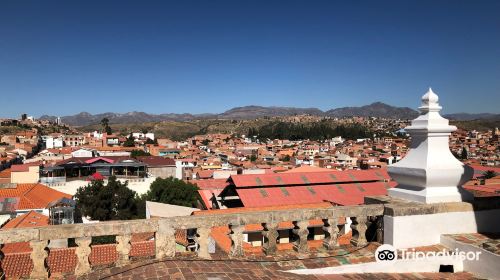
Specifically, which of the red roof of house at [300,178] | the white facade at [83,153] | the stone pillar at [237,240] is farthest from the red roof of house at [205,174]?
the stone pillar at [237,240]

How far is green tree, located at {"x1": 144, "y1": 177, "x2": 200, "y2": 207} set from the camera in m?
36.7

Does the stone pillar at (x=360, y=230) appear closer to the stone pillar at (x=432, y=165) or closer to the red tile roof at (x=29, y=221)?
the stone pillar at (x=432, y=165)

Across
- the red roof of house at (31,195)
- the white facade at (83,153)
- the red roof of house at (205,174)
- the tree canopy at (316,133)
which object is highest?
the tree canopy at (316,133)

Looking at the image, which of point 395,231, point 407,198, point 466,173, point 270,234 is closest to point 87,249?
point 270,234

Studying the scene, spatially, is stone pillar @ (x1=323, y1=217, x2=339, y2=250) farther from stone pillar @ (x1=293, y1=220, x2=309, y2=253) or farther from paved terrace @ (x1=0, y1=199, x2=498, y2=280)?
stone pillar @ (x1=293, y1=220, x2=309, y2=253)

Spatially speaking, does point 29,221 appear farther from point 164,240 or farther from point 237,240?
point 237,240

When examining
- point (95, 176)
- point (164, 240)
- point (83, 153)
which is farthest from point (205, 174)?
point (164, 240)

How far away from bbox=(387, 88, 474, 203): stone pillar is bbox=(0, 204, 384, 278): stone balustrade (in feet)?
2.20

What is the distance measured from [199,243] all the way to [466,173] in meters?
3.97

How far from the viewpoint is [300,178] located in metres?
32.2

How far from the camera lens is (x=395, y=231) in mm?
5203

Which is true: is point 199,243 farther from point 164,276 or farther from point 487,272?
point 487,272

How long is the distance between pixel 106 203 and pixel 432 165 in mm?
30754

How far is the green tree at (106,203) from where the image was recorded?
31312 mm
